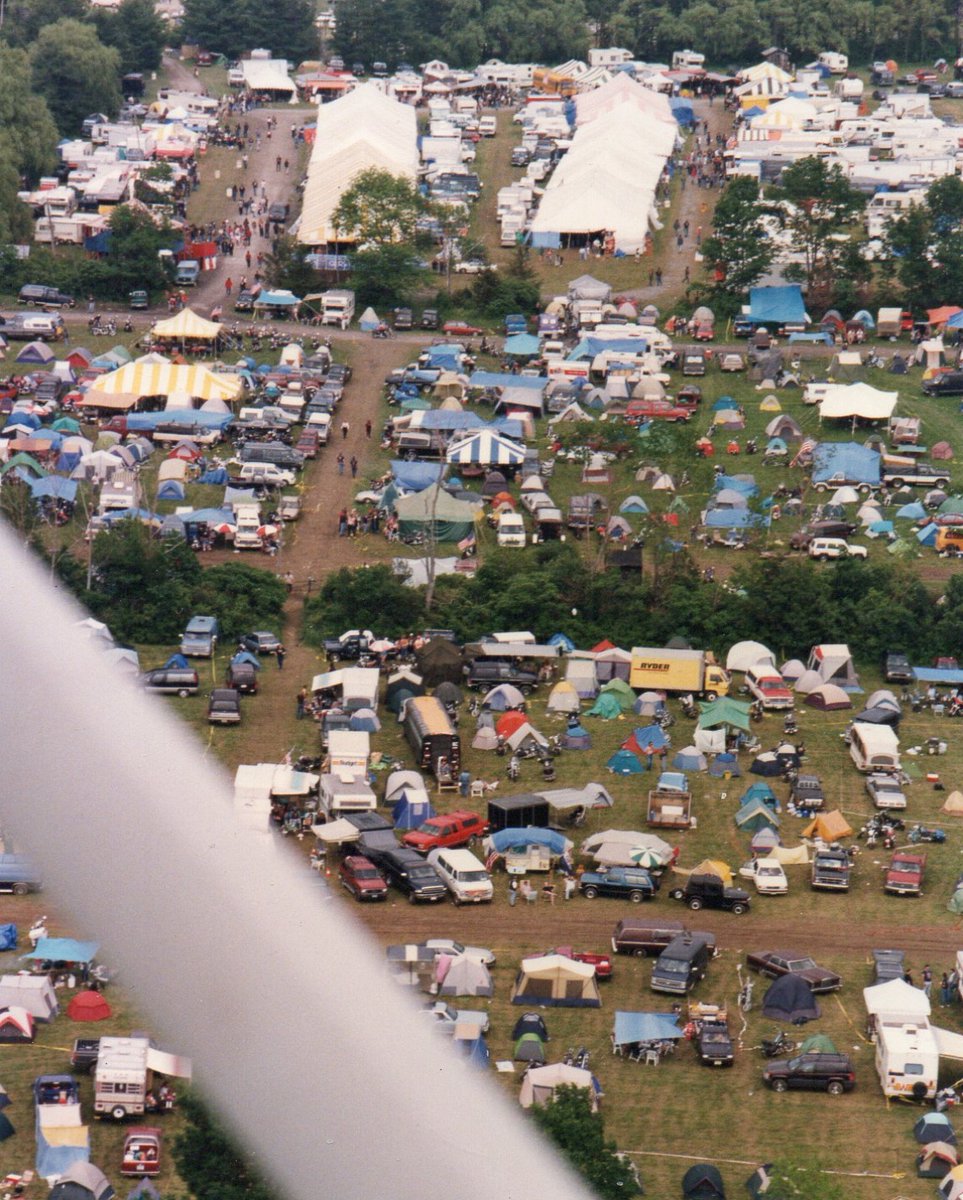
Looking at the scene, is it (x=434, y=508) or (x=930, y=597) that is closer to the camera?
(x=930, y=597)

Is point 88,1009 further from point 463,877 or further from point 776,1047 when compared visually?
point 776,1047

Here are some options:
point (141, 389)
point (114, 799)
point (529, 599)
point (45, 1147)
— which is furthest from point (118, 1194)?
point (141, 389)

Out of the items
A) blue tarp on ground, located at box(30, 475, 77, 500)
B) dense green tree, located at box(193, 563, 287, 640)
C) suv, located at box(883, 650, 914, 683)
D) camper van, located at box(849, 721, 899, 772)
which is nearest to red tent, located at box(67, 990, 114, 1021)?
camper van, located at box(849, 721, 899, 772)

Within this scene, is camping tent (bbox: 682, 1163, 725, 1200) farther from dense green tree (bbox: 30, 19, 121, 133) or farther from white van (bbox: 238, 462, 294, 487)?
dense green tree (bbox: 30, 19, 121, 133)

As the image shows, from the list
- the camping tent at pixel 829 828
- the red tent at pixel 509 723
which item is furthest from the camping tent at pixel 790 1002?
the red tent at pixel 509 723

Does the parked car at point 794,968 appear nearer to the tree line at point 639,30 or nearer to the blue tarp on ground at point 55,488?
the blue tarp on ground at point 55,488

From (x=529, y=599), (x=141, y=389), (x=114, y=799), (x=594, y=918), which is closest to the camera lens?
(x=114, y=799)

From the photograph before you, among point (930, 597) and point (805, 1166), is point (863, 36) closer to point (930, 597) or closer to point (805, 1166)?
point (930, 597)
